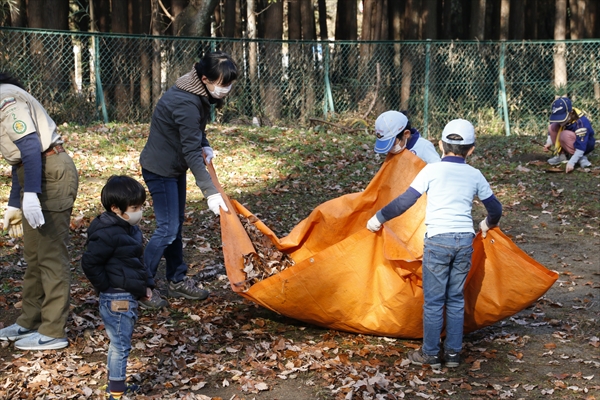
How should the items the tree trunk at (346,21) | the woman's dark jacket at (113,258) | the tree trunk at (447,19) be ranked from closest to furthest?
the woman's dark jacket at (113,258) → the tree trunk at (346,21) → the tree trunk at (447,19)

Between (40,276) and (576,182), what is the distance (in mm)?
7942

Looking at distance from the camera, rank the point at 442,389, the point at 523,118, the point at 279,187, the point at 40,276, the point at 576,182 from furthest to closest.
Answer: the point at 523,118
the point at 576,182
the point at 279,187
the point at 40,276
the point at 442,389

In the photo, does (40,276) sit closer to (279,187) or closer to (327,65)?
(279,187)

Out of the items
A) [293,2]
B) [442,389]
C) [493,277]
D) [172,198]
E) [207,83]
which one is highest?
[293,2]

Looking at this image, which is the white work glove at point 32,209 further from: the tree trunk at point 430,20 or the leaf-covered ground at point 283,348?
the tree trunk at point 430,20

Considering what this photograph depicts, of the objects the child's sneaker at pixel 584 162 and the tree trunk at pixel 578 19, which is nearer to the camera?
the child's sneaker at pixel 584 162

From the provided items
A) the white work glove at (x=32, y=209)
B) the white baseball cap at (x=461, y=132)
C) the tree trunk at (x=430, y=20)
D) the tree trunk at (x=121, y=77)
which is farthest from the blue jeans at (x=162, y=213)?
the tree trunk at (x=430, y=20)

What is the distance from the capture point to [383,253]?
15.6 ft

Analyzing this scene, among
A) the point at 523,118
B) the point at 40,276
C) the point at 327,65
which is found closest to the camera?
the point at 40,276

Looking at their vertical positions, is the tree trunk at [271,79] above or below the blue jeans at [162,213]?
above

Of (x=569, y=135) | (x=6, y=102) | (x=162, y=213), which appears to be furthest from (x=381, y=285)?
(x=569, y=135)

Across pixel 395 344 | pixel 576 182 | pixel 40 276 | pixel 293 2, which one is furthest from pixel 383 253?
pixel 293 2

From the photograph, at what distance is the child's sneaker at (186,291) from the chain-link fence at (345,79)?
7504 millimetres

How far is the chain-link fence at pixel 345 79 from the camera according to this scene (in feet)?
42.4
